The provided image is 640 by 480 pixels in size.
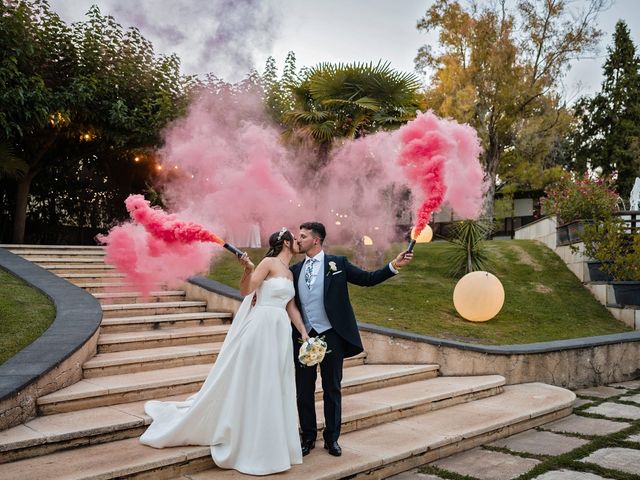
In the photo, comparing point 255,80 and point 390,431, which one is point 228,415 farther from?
point 255,80

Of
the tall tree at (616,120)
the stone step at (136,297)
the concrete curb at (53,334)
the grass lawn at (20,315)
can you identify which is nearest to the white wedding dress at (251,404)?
the concrete curb at (53,334)

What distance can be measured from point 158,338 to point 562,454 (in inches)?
186

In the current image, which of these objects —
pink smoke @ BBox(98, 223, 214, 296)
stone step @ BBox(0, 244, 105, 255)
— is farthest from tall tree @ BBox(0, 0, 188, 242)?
pink smoke @ BBox(98, 223, 214, 296)

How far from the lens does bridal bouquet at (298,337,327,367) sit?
4316mm

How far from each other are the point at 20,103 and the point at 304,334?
12.6m

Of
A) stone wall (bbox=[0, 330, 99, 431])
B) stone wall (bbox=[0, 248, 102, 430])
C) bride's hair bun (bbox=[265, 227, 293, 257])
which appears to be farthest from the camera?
bride's hair bun (bbox=[265, 227, 293, 257])

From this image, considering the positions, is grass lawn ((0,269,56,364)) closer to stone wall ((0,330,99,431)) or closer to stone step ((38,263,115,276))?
stone wall ((0,330,99,431))

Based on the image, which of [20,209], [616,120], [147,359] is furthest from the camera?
[616,120]

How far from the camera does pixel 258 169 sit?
12219 mm

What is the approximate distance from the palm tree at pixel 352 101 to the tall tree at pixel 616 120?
80.5 ft

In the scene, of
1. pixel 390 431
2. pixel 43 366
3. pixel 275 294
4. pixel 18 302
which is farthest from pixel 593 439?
pixel 18 302

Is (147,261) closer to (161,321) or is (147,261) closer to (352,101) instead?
(161,321)

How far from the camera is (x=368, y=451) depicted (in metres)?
4.68

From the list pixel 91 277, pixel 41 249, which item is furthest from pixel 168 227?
pixel 41 249
